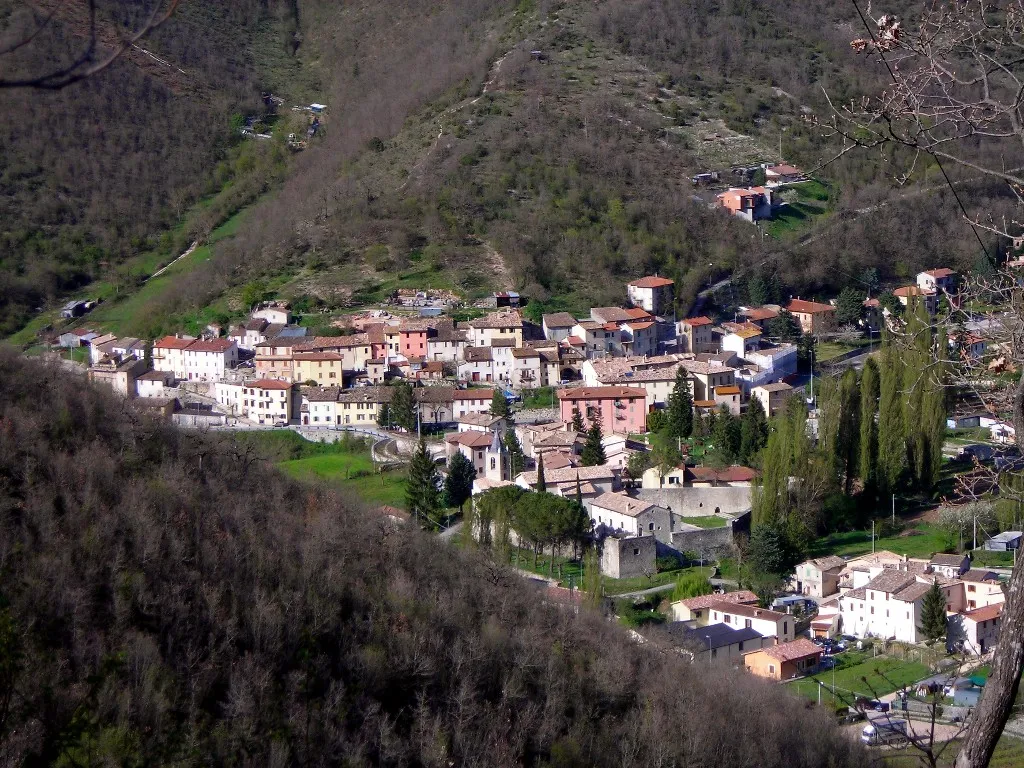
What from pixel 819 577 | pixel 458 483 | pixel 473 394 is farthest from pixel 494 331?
pixel 819 577

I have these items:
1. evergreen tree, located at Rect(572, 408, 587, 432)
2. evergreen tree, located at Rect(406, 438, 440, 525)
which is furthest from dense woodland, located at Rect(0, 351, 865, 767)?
evergreen tree, located at Rect(572, 408, 587, 432)

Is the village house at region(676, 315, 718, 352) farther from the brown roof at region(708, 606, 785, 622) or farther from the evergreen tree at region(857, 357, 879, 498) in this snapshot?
the brown roof at region(708, 606, 785, 622)

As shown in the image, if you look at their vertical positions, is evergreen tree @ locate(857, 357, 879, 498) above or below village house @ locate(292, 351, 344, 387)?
below

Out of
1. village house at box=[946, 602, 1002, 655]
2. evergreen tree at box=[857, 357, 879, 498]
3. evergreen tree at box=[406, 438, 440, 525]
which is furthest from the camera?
evergreen tree at box=[857, 357, 879, 498]

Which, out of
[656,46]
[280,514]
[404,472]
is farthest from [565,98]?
[280,514]

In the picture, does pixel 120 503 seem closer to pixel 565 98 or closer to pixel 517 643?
pixel 517 643

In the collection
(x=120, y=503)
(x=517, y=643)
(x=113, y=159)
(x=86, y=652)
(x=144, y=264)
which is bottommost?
(x=517, y=643)

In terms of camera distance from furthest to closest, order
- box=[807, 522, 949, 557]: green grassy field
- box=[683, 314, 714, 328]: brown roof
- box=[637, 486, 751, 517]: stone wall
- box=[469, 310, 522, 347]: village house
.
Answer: box=[683, 314, 714, 328]: brown roof < box=[469, 310, 522, 347]: village house < box=[637, 486, 751, 517]: stone wall < box=[807, 522, 949, 557]: green grassy field
